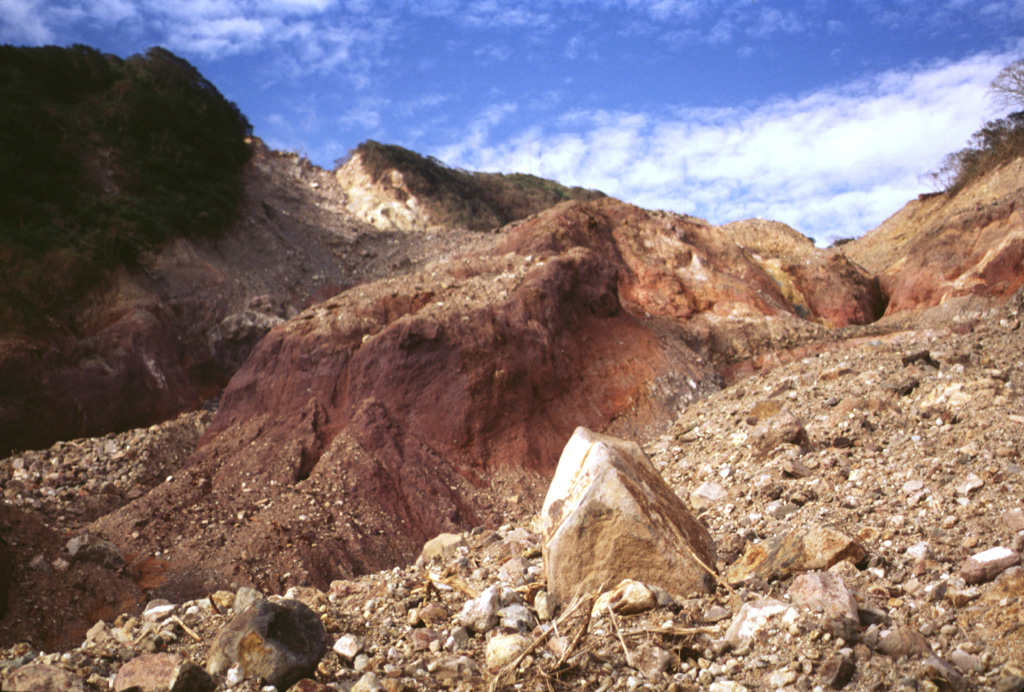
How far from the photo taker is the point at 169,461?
10.7 meters

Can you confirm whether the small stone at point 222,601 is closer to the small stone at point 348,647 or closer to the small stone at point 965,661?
the small stone at point 348,647

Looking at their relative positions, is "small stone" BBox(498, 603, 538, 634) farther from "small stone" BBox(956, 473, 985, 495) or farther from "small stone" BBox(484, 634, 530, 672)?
"small stone" BBox(956, 473, 985, 495)

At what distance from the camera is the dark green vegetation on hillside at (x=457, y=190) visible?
116ft

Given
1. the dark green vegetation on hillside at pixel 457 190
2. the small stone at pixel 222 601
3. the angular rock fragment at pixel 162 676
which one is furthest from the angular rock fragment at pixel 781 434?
the dark green vegetation on hillside at pixel 457 190

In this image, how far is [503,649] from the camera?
10.5 feet

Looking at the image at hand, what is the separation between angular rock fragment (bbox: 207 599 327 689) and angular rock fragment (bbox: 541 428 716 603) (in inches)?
51.9

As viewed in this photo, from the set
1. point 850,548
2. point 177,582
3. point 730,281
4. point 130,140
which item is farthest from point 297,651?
point 130,140

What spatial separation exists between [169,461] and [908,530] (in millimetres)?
10574

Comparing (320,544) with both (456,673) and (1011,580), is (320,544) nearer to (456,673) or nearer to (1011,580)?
(456,673)

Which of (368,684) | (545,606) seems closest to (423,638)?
(368,684)

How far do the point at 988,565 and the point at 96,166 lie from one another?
75.9ft

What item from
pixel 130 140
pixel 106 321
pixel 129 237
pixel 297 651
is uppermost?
pixel 130 140

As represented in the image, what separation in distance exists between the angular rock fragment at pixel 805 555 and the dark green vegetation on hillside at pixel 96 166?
14.5 meters

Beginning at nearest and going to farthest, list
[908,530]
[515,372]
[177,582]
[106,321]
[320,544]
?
1. [908,530]
2. [177,582]
3. [320,544]
4. [515,372]
5. [106,321]
